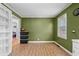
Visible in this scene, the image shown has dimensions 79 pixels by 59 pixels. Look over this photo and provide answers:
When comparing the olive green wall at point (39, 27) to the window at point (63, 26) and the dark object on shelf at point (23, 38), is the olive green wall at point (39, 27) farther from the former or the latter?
the window at point (63, 26)

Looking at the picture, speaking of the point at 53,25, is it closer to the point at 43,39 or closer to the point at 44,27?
the point at 44,27

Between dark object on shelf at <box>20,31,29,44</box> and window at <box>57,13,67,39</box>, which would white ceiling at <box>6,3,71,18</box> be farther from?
dark object on shelf at <box>20,31,29,44</box>

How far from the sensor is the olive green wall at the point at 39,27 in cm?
943

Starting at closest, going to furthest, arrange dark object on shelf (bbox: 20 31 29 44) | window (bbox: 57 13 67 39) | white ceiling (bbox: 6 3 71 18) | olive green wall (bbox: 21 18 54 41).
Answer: white ceiling (bbox: 6 3 71 18) → window (bbox: 57 13 67 39) → dark object on shelf (bbox: 20 31 29 44) → olive green wall (bbox: 21 18 54 41)

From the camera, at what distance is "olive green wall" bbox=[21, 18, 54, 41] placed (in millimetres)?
9430

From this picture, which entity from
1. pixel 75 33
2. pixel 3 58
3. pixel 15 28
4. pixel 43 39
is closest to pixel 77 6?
pixel 75 33

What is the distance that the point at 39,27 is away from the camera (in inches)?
373

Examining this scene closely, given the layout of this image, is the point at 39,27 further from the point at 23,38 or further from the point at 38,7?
the point at 38,7

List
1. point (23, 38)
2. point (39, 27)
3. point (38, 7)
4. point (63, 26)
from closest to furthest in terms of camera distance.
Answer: point (38, 7) → point (63, 26) → point (23, 38) → point (39, 27)

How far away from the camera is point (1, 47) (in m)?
4.02

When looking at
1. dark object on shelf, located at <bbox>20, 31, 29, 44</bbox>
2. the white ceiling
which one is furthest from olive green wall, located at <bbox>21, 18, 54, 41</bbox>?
the white ceiling

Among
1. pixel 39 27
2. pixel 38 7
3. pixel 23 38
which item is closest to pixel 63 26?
pixel 38 7

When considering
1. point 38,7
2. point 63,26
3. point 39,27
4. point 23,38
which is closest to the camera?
point 38,7

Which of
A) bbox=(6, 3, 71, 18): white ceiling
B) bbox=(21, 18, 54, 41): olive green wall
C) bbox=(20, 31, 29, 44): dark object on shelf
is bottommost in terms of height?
bbox=(20, 31, 29, 44): dark object on shelf
